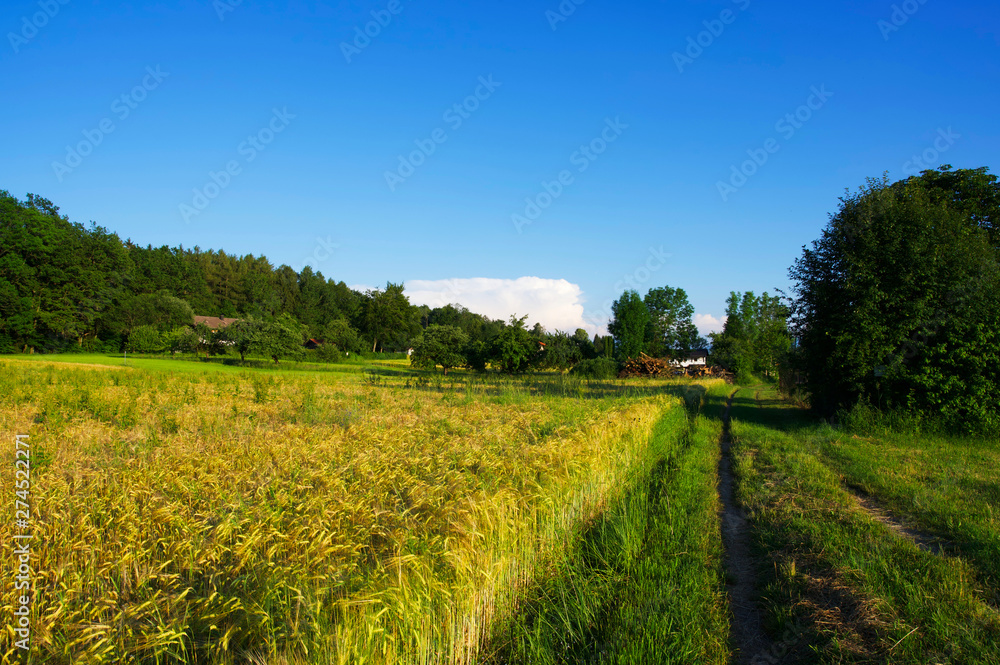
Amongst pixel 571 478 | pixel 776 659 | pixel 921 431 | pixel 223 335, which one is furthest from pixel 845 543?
pixel 223 335

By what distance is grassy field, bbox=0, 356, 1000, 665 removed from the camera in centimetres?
274

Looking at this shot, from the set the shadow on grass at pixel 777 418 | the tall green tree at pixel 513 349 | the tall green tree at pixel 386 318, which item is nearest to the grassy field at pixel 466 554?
the shadow on grass at pixel 777 418

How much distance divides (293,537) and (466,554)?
1.27m

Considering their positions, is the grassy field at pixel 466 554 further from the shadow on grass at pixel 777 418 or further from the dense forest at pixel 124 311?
the dense forest at pixel 124 311

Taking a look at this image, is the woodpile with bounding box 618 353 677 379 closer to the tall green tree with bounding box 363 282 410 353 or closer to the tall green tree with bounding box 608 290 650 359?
the tall green tree with bounding box 608 290 650 359

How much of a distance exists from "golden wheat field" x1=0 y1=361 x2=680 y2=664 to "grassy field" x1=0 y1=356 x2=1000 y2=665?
24 millimetres

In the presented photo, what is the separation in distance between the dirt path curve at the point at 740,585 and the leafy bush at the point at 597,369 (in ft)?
116

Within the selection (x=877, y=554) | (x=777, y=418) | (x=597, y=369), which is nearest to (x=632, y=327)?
(x=597, y=369)

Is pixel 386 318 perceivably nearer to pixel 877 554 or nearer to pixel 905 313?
pixel 905 313

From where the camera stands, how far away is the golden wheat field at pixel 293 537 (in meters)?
2.60

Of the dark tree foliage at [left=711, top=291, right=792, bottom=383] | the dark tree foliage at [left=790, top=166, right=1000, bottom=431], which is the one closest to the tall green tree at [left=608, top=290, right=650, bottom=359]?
the dark tree foliage at [left=711, top=291, right=792, bottom=383]

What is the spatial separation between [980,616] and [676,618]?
8.63ft

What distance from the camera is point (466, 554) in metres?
3.47

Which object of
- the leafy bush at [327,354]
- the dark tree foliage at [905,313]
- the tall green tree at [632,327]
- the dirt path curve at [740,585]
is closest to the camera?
the dirt path curve at [740,585]
